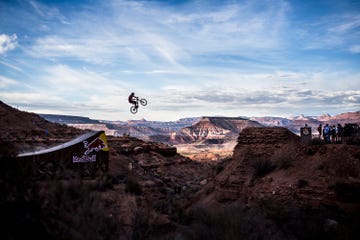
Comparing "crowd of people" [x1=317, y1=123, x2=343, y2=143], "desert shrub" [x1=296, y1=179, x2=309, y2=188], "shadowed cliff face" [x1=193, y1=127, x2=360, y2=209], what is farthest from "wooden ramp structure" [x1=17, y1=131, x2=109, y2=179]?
"crowd of people" [x1=317, y1=123, x2=343, y2=143]

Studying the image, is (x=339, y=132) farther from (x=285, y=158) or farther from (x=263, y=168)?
(x=263, y=168)

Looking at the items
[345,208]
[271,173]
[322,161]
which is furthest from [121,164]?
[345,208]

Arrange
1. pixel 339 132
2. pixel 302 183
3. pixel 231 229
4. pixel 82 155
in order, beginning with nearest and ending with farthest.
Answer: pixel 231 229
pixel 302 183
pixel 82 155
pixel 339 132

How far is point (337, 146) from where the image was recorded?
13.7 metres

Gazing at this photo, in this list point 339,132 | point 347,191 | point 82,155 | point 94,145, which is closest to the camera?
point 347,191

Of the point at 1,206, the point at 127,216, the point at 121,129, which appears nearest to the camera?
the point at 1,206

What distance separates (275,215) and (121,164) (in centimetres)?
1715

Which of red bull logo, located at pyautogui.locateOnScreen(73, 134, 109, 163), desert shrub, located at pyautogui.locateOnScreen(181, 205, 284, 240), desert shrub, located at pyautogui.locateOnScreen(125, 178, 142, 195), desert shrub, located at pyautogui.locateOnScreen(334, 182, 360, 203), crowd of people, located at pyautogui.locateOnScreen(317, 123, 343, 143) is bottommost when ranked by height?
desert shrub, located at pyautogui.locateOnScreen(125, 178, 142, 195)

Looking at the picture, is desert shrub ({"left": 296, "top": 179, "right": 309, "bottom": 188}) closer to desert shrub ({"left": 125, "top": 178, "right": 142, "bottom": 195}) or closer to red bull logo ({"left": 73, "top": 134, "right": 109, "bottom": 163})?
desert shrub ({"left": 125, "top": 178, "right": 142, "bottom": 195})

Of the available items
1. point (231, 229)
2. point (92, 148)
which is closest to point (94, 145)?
point (92, 148)

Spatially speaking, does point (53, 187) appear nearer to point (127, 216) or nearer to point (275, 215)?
point (127, 216)

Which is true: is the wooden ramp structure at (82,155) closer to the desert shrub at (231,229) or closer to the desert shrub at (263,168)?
the desert shrub at (231,229)

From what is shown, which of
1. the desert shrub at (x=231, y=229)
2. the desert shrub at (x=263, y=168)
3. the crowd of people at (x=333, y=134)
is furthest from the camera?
the crowd of people at (x=333, y=134)

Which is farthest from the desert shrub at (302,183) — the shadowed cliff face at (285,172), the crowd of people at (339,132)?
the crowd of people at (339,132)
